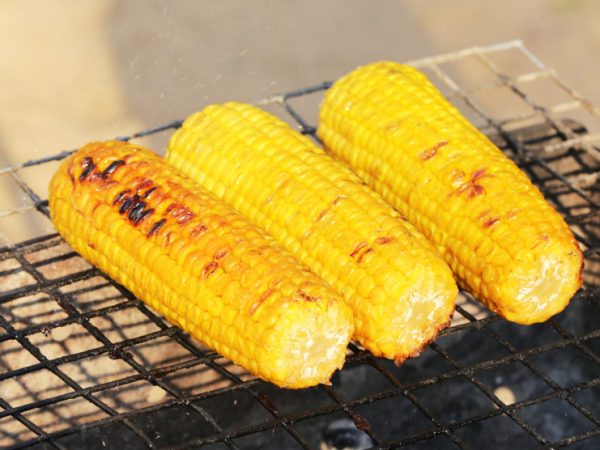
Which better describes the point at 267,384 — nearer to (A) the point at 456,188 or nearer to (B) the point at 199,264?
(B) the point at 199,264

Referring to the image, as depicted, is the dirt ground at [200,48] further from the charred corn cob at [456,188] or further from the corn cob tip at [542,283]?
the corn cob tip at [542,283]

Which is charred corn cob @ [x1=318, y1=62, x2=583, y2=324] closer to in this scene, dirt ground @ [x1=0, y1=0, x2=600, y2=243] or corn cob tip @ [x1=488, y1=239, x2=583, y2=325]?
corn cob tip @ [x1=488, y1=239, x2=583, y2=325]

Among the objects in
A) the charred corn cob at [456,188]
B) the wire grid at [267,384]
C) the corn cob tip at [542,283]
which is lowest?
the wire grid at [267,384]

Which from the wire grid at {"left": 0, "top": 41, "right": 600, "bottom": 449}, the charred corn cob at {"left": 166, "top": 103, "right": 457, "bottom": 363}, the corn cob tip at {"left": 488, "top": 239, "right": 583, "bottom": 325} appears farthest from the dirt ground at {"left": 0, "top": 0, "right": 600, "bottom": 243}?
the corn cob tip at {"left": 488, "top": 239, "right": 583, "bottom": 325}

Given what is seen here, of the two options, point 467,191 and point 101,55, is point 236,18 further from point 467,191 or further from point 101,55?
point 467,191

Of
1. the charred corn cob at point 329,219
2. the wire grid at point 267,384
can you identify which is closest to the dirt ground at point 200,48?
the wire grid at point 267,384

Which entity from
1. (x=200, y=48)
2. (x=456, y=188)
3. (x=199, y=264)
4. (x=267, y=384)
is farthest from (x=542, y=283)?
(x=200, y=48)

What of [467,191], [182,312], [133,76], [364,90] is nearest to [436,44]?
[133,76]

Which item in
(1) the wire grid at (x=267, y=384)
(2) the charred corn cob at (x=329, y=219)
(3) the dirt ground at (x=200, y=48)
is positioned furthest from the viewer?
(3) the dirt ground at (x=200, y=48)
